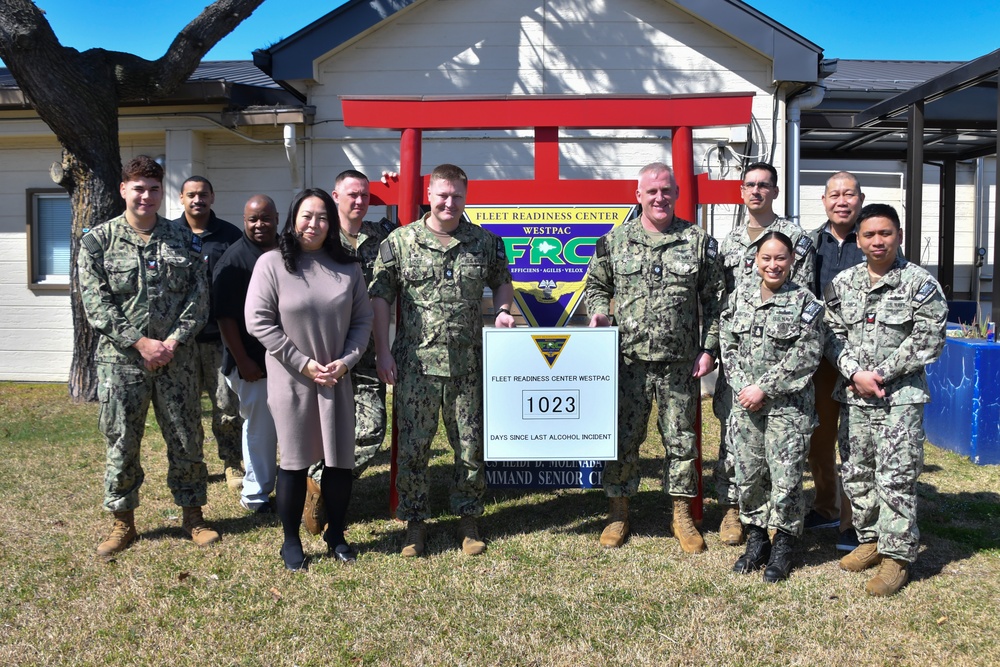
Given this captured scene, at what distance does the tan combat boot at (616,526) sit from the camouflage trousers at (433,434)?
2.42 feet

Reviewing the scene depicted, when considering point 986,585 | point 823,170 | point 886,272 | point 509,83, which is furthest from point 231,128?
point 823,170

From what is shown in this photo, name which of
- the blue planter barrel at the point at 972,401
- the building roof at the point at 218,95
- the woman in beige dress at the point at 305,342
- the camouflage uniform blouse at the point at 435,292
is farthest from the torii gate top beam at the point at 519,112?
the building roof at the point at 218,95

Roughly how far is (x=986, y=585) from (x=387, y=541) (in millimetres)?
3087

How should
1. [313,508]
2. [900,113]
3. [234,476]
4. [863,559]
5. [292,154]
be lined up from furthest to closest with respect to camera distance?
[900,113] < [292,154] < [234,476] < [313,508] < [863,559]

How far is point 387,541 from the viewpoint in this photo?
4570 millimetres

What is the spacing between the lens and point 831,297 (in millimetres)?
4105

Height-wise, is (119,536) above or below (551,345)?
below

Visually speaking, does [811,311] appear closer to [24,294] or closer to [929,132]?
[929,132]

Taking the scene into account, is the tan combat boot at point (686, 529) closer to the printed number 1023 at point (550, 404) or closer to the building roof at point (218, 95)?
the printed number 1023 at point (550, 404)

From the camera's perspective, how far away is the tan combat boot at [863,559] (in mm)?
4090

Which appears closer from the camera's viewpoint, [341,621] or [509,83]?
[341,621]

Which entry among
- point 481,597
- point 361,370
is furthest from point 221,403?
point 481,597

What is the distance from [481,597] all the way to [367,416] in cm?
150

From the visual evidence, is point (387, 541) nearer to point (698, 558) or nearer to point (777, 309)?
point (698, 558)
